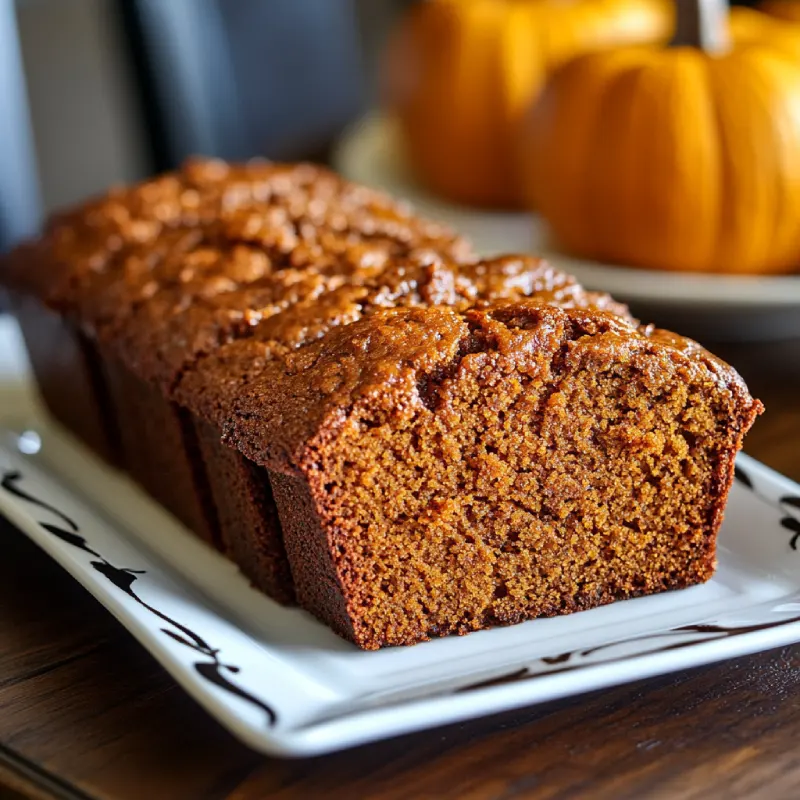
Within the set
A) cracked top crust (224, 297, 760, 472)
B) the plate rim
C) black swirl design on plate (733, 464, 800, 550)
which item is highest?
→ cracked top crust (224, 297, 760, 472)

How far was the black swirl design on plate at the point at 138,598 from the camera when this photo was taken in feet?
3.66

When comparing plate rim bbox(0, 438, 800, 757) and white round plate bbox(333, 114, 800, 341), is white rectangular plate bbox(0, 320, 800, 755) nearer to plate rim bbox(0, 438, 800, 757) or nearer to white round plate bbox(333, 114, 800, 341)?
plate rim bbox(0, 438, 800, 757)

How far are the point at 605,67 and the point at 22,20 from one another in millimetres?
3789

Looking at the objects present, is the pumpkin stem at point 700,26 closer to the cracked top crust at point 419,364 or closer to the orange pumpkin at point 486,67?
the orange pumpkin at point 486,67

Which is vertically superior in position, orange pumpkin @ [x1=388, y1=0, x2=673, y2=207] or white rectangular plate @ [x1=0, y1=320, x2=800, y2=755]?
orange pumpkin @ [x1=388, y1=0, x2=673, y2=207]

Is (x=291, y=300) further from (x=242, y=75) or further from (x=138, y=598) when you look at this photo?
(x=242, y=75)

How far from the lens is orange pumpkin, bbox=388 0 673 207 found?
254cm

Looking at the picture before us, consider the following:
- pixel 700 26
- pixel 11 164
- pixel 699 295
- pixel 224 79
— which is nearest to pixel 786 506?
pixel 699 295

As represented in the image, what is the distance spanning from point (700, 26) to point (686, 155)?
0.26 meters

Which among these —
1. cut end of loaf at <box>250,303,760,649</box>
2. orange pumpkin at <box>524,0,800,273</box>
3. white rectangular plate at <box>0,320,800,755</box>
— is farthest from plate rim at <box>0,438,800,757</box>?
orange pumpkin at <box>524,0,800,273</box>

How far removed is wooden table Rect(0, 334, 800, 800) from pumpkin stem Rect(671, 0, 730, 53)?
128 centimetres

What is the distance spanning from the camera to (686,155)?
6.74 ft

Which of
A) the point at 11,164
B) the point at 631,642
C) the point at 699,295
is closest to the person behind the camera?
the point at 631,642

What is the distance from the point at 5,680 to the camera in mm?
1253
